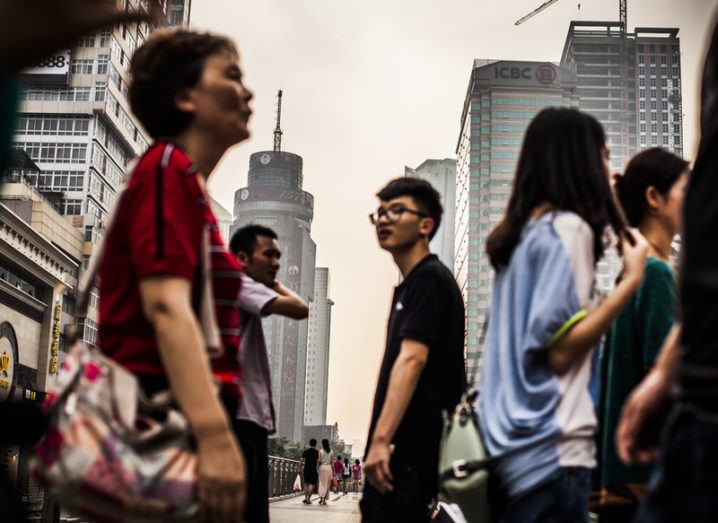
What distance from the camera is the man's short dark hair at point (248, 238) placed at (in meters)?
4.62

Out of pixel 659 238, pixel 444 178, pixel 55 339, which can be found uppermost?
pixel 444 178

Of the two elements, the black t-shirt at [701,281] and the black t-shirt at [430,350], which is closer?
the black t-shirt at [701,281]

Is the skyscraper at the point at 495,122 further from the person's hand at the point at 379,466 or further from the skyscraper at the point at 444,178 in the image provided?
the person's hand at the point at 379,466

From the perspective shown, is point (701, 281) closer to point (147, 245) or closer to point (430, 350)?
point (147, 245)

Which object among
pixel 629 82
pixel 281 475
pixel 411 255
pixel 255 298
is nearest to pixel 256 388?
pixel 255 298

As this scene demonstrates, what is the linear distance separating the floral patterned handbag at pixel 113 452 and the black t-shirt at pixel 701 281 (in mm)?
1000

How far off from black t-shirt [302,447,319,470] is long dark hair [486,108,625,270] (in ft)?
70.4

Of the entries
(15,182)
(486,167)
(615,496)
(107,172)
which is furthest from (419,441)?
(486,167)

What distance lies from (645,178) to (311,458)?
21.5 meters

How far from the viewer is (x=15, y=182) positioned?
188 feet

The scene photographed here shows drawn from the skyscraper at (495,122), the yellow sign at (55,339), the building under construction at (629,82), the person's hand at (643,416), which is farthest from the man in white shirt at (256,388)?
the building under construction at (629,82)

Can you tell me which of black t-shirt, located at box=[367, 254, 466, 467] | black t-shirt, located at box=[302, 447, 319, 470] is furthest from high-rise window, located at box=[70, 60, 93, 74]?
black t-shirt, located at box=[367, 254, 466, 467]

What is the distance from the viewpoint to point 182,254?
2002mm

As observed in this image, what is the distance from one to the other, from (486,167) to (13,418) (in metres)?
141
